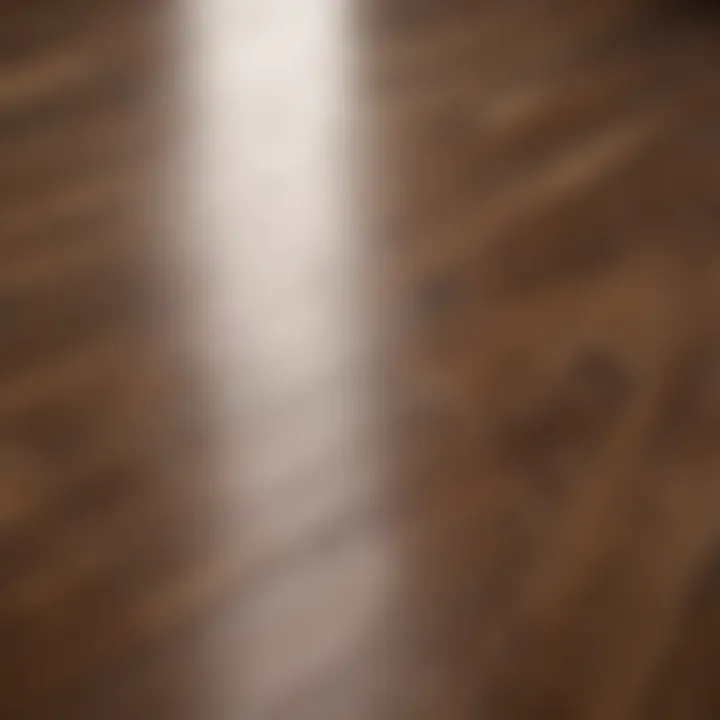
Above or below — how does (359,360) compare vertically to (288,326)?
below

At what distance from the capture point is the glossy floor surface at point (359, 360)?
4.67ft

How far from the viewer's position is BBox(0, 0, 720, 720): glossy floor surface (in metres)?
1.42

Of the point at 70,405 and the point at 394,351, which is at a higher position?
the point at 70,405

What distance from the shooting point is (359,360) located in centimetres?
176

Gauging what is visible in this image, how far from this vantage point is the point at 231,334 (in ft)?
5.90

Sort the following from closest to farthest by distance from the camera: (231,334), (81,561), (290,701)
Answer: (290,701)
(81,561)
(231,334)

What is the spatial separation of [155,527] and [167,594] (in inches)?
3.6

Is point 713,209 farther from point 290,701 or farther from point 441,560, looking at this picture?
point 290,701

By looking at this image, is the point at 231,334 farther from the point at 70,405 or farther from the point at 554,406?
the point at 554,406

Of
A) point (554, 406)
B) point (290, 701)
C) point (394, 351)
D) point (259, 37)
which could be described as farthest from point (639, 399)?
point (259, 37)

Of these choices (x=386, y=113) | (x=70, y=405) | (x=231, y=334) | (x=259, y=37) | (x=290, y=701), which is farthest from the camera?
(x=259, y=37)

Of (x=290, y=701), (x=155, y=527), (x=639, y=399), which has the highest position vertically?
(x=155, y=527)

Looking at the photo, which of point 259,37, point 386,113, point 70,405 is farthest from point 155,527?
point 259,37

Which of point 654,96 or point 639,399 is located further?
point 654,96
